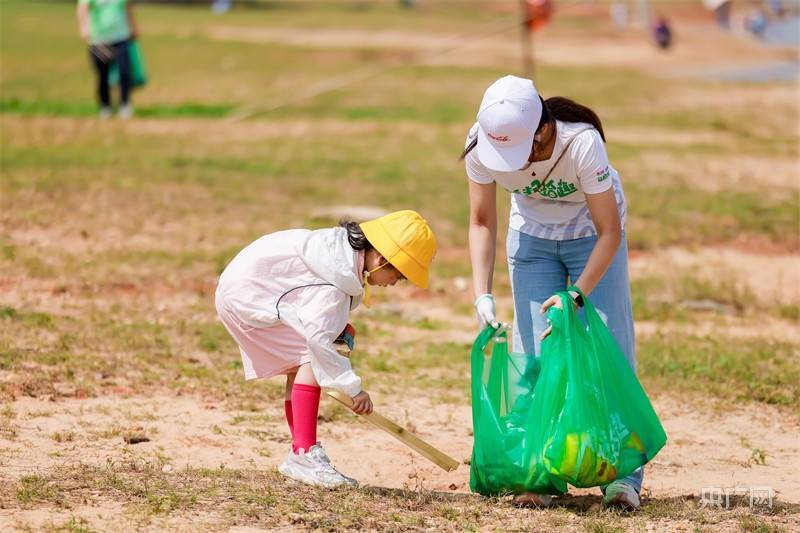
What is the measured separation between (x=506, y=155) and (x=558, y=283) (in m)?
0.71

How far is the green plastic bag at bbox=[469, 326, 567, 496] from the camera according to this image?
14.7 feet

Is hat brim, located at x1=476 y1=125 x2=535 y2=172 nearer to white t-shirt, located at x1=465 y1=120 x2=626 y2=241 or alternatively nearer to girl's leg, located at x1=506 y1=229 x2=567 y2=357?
white t-shirt, located at x1=465 y1=120 x2=626 y2=241

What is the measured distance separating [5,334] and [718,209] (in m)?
6.46

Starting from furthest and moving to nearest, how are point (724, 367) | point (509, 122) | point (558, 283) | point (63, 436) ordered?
point (724, 367)
point (63, 436)
point (558, 283)
point (509, 122)

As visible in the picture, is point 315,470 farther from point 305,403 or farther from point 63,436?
point 63,436

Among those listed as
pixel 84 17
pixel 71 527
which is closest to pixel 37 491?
pixel 71 527

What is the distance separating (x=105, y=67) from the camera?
14516mm

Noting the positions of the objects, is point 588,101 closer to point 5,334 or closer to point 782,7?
point 782,7

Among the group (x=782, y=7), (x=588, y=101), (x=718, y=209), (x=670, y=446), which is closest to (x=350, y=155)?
(x=718, y=209)

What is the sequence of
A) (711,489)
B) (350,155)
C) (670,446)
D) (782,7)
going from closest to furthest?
(711,489)
(670,446)
(350,155)
(782,7)

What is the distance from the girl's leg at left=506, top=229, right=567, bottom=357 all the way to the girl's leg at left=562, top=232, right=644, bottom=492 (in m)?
0.06

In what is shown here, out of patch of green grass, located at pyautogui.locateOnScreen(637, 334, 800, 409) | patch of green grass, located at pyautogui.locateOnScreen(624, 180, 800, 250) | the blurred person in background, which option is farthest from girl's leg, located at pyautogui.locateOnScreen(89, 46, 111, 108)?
the blurred person in background

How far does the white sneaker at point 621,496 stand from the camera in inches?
179

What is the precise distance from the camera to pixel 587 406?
439 cm
